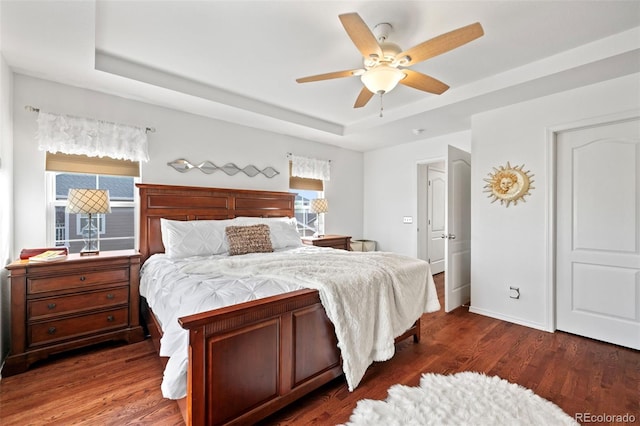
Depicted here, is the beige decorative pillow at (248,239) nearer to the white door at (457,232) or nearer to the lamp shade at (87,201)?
the lamp shade at (87,201)

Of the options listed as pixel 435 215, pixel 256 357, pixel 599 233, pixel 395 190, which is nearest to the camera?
pixel 256 357

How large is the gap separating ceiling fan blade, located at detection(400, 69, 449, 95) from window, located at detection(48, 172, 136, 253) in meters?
3.05

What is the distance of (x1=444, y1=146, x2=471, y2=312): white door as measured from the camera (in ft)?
11.8

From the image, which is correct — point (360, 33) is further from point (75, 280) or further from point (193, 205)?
point (75, 280)

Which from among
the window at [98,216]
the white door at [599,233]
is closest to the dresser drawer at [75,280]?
the window at [98,216]

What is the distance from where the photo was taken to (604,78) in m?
2.61

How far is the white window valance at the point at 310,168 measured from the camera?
15.0ft

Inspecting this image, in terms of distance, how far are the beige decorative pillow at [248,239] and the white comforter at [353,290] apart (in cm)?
60

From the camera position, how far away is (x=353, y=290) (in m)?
1.96

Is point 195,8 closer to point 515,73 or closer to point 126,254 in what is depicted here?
point 126,254

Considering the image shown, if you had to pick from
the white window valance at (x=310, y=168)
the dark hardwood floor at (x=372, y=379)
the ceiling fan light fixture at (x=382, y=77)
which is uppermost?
the ceiling fan light fixture at (x=382, y=77)

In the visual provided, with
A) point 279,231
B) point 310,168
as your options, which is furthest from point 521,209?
point 310,168

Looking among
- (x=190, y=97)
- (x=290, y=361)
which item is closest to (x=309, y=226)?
(x=190, y=97)

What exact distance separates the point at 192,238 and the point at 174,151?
121 centimetres
